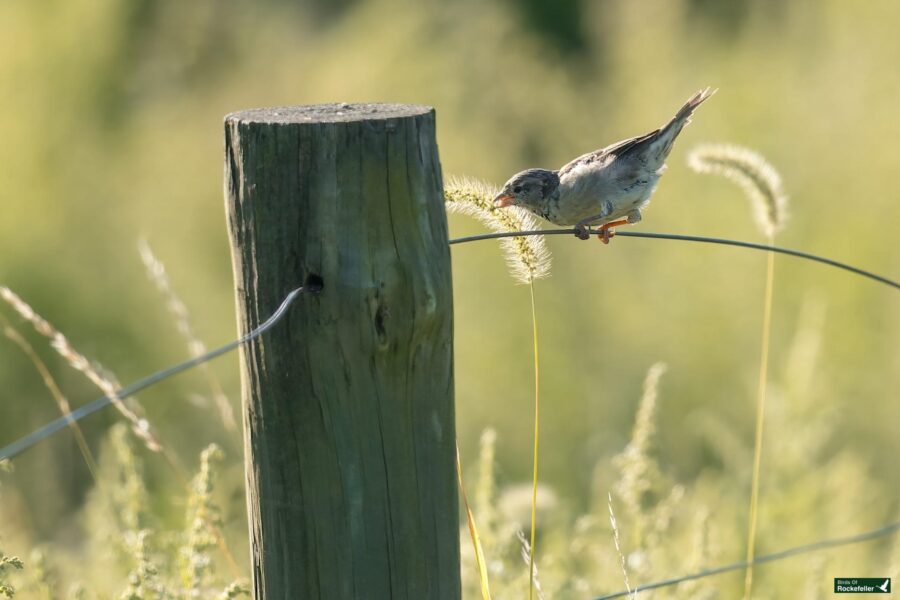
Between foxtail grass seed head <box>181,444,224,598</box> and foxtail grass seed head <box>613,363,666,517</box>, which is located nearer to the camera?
foxtail grass seed head <box>181,444,224,598</box>

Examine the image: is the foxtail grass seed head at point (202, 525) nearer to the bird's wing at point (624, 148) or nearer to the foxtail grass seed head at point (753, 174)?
the bird's wing at point (624, 148)

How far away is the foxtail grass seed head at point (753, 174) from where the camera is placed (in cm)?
318

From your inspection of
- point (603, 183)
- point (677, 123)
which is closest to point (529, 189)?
point (603, 183)

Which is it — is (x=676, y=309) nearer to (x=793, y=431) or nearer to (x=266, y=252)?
(x=793, y=431)

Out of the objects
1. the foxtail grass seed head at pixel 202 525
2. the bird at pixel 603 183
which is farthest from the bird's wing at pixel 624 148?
the foxtail grass seed head at pixel 202 525

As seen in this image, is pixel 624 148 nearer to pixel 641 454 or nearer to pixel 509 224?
pixel 641 454

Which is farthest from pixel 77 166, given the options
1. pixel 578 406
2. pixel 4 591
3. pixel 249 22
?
pixel 4 591

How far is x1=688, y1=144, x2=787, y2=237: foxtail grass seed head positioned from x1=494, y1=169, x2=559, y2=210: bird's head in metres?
0.54

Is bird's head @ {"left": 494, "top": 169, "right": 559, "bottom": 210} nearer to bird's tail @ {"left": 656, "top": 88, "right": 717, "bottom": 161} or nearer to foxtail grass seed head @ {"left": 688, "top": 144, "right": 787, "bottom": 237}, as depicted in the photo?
bird's tail @ {"left": 656, "top": 88, "right": 717, "bottom": 161}

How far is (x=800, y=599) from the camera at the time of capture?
437cm

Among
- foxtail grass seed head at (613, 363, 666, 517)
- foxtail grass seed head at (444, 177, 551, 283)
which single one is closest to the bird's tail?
foxtail grass seed head at (613, 363, 666, 517)

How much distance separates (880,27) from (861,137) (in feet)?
2.99

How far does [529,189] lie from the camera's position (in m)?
A: 3.60

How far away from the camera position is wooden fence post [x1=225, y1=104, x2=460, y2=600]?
5.85 ft
